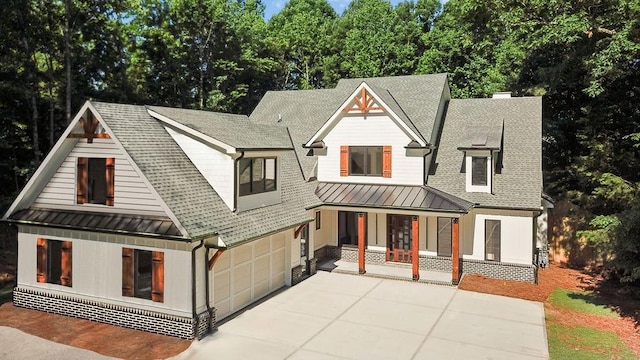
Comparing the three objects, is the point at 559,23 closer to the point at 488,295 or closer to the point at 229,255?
the point at 488,295

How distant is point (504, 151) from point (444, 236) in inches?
209

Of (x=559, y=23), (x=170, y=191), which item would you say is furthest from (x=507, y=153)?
(x=170, y=191)

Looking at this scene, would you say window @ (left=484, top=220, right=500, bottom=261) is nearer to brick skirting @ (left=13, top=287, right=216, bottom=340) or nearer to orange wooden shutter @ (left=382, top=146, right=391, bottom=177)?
orange wooden shutter @ (left=382, top=146, right=391, bottom=177)

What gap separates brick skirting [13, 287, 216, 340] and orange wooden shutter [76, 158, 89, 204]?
3.17m

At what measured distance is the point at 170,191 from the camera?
1348 cm

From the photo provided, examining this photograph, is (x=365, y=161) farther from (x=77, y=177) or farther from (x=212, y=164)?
(x=77, y=177)

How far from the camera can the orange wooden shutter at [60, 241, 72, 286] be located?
14.2 meters

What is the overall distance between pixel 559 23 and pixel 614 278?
11.6m

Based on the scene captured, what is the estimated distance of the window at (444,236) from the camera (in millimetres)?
20688

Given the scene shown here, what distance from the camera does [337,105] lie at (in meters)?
27.1

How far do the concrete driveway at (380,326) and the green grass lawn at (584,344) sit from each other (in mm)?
369

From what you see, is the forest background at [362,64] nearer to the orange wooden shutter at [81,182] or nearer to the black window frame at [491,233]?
the black window frame at [491,233]

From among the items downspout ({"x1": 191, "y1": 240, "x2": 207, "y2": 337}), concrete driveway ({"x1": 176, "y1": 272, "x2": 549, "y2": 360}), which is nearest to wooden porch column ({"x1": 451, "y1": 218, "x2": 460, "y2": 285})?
concrete driveway ({"x1": 176, "y1": 272, "x2": 549, "y2": 360})

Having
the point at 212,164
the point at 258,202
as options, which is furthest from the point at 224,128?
the point at 258,202
